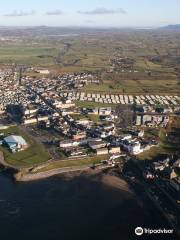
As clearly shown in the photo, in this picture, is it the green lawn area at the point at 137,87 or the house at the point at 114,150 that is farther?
the green lawn area at the point at 137,87

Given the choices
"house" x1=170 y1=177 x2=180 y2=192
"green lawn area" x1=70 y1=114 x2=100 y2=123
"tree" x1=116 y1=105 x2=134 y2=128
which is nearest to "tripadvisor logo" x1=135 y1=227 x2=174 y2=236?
"house" x1=170 y1=177 x2=180 y2=192

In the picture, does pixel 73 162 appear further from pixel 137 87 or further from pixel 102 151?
pixel 137 87

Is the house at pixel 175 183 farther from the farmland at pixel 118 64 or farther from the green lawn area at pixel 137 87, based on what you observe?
the farmland at pixel 118 64

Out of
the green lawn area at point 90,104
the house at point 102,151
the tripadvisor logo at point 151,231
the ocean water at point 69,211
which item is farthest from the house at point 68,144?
the green lawn area at point 90,104

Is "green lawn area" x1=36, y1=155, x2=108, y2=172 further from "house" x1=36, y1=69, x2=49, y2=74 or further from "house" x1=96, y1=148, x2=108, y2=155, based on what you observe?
"house" x1=36, y1=69, x2=49, y2=74

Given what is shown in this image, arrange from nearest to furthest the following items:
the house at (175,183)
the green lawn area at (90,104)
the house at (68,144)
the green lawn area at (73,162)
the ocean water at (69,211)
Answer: the ocean water at (69,211), the house at (175,183), the green lawn area at (73,162), the house at (68,144), the green lawn area at (90,104)

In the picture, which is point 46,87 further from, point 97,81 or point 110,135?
point 110,135

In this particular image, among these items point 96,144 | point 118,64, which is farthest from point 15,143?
point 118,64
